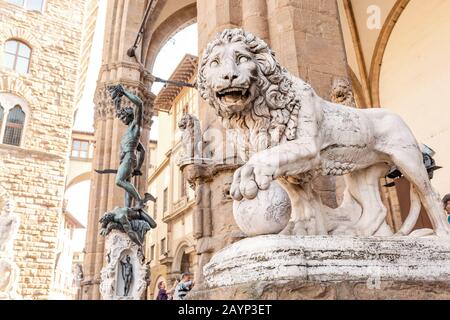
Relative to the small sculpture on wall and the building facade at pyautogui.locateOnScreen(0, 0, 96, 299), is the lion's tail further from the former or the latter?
the building facade at pyautogui.locateOnScreen(0, 0, 96, 299)

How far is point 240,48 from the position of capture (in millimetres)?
1945

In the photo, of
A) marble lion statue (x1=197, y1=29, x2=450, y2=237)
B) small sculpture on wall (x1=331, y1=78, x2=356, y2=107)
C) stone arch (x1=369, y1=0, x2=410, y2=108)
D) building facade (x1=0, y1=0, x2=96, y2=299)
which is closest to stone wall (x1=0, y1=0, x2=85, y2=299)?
building facade (x1=0, y1=0, x2=96, y2=299)

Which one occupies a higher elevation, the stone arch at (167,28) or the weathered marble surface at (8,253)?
the stone arch at (167,28)

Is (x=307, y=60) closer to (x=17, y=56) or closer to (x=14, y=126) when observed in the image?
(x=14, y=126)

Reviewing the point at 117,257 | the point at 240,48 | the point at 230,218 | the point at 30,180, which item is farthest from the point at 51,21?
the point at 240,48

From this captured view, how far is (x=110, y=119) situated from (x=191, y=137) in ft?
25.2

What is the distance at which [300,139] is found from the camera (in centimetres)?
198

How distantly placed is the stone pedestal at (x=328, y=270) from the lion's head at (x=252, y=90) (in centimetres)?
58

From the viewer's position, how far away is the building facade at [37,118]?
13.4 metres

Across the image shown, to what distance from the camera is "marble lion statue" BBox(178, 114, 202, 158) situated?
4.10m

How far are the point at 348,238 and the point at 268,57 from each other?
0.95m

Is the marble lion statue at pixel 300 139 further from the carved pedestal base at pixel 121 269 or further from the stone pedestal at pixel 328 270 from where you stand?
the carved pedestal base at pixel 121 269

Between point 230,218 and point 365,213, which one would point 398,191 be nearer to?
point 230,218

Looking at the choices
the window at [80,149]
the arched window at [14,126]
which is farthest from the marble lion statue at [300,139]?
the window at [80,149]
